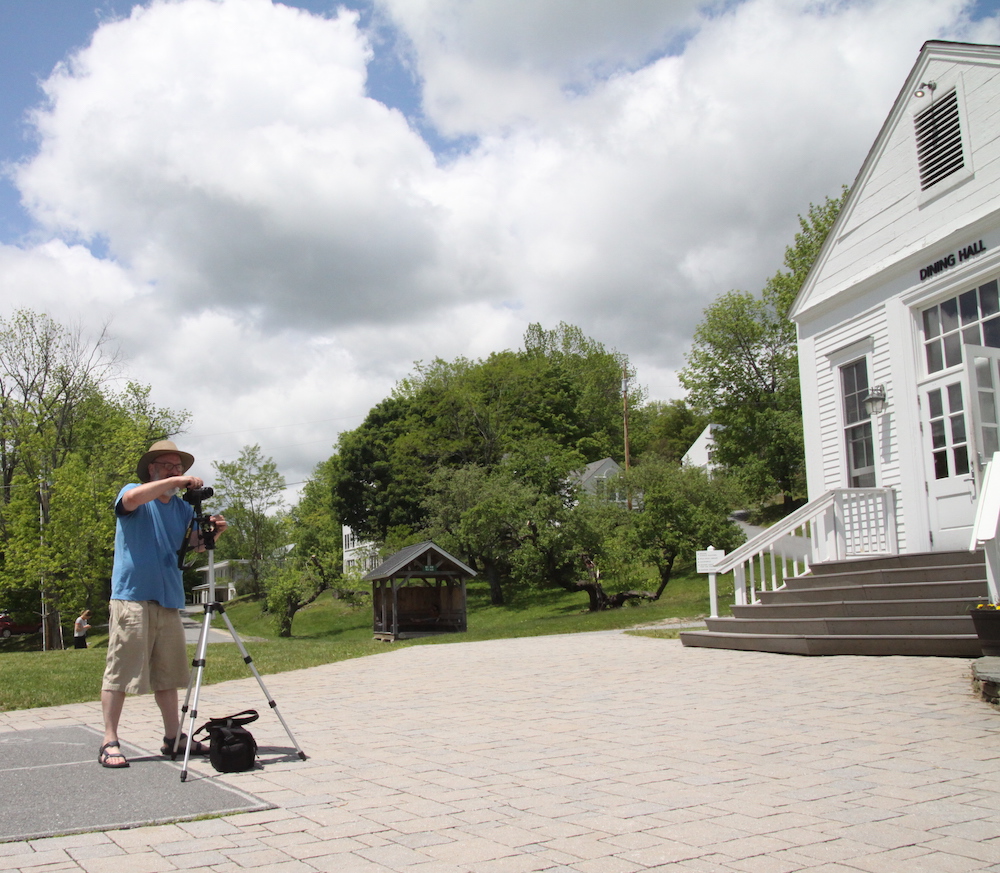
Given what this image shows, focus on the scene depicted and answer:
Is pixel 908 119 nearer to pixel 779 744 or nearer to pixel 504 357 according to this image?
pixel 779 744

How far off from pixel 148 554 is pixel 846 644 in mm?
7435

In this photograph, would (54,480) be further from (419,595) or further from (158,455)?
(158,455)

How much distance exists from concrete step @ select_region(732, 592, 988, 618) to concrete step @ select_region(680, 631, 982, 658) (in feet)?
1.44

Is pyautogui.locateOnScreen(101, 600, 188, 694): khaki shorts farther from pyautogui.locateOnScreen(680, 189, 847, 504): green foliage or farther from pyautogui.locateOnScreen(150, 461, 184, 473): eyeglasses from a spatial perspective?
pyautogui.locateOnScreen(680, 189, 847, 504): green foliage

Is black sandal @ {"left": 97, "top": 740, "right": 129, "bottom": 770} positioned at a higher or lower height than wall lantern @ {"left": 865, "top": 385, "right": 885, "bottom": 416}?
A: lower

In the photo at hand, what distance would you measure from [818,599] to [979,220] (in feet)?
16.2

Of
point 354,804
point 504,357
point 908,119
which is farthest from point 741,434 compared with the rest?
point 354,804

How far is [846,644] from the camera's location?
9477 mm

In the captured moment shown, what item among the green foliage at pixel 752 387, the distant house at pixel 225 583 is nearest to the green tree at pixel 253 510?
the distant house at pixel 225 583

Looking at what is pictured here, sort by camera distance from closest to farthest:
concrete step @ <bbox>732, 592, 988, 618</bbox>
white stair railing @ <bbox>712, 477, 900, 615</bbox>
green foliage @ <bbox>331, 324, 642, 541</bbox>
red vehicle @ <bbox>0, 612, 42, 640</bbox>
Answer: concrete step @ <bbox>732, 592, 988, 618</bbox>, white stair railing @ <bbox>712, 477, 900, 615</bbox>, green foliage @ <bbox>331, 324, 642, 541</bbox>, red vehicle @ <bbox>0, 612, 42, 640</bbox>

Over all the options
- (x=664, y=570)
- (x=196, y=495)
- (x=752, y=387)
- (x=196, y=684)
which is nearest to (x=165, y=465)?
(x=196, y=495)

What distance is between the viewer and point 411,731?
6.27 m

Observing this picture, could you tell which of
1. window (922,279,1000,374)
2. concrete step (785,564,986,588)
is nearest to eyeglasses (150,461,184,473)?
concrete step (785,564,986,588)

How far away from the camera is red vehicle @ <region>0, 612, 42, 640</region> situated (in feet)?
151
